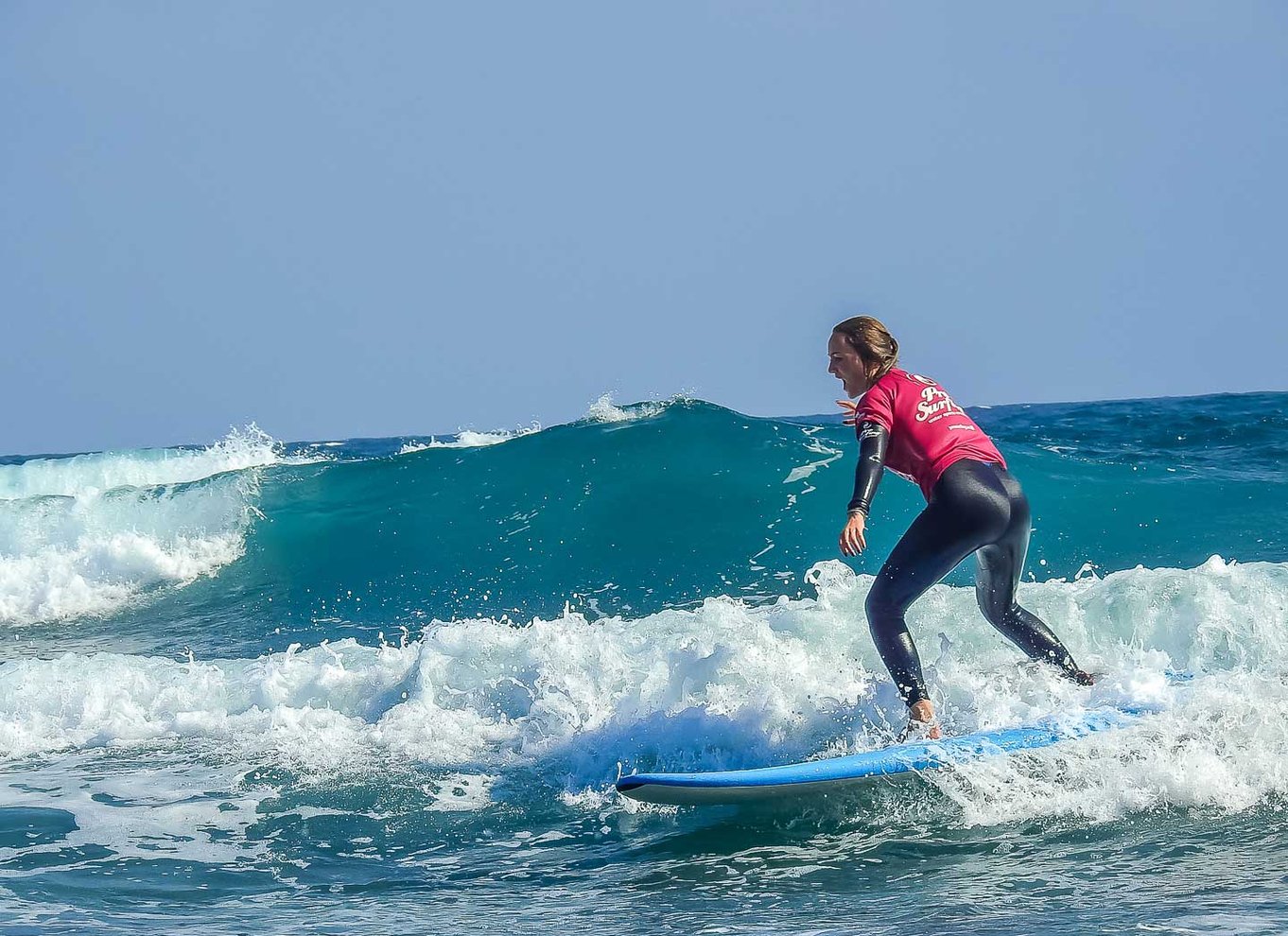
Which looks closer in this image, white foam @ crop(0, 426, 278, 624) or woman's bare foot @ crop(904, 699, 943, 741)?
woman's bare foot @ crop(904, 699, 943, 741)

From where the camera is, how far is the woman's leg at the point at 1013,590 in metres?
4.92

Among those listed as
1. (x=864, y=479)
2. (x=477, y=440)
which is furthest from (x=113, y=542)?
(x=864, y=479)

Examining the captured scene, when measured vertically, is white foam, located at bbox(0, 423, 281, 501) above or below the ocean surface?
above

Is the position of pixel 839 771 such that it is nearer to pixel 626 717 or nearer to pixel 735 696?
pixel 735 696

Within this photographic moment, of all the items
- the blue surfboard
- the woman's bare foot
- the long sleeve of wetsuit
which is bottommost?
the blue surfboard

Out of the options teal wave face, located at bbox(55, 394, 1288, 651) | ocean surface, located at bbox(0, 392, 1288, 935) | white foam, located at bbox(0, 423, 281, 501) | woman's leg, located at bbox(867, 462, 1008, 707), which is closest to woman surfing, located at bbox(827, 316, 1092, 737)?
woman's leg, located at bbox(867, 462, 1008, 707)

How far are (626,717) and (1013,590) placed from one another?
76.5 inches

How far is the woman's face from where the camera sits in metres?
4.95

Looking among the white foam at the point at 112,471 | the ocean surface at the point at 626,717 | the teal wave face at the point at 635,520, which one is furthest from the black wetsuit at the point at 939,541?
the white foam at the point at 112,471

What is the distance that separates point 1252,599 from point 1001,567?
2889 mm

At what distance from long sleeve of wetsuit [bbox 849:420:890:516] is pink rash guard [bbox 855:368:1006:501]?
0.03m

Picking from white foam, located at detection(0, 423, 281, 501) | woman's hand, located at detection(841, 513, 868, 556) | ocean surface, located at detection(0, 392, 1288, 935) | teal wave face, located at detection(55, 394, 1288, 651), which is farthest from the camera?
white foam, located at detection(0, 423, 281, 501)

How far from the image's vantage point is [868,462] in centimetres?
473

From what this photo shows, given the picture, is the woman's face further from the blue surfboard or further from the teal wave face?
the teal wave face
